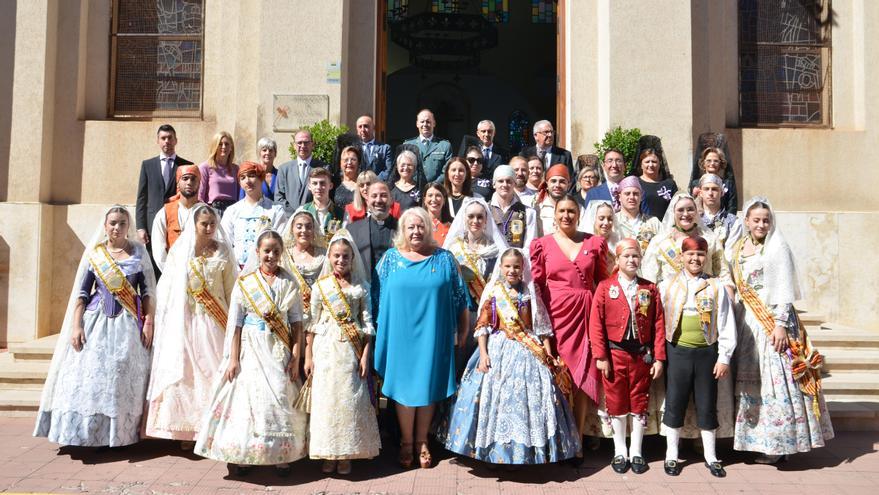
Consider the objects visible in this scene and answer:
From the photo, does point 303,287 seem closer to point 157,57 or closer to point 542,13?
point 157,57

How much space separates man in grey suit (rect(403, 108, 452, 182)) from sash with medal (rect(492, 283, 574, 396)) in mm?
2516

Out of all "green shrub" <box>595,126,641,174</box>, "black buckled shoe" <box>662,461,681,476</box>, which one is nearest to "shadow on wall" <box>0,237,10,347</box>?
"green shrub" <box>595,126,641,174</box>

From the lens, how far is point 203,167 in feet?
21.8

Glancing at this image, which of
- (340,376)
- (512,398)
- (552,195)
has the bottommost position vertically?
(512,398)

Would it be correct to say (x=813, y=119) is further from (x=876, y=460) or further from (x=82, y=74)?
(x=82, y=74)

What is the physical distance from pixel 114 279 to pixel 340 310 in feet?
5.62

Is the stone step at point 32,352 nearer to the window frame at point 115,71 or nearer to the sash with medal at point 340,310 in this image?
the window frame at point 115,71

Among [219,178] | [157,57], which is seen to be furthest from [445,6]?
[219,178]

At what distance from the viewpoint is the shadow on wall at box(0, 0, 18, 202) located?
8578 millimetres

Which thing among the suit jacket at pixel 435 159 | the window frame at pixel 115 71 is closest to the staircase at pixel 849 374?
the suit jacket at pixel 435 159

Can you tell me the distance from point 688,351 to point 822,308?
462 centimetres

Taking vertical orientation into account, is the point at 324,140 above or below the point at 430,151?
above

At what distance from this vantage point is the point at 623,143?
786cm

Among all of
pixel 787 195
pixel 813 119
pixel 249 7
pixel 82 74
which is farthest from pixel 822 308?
pixel 82 74
